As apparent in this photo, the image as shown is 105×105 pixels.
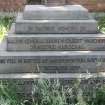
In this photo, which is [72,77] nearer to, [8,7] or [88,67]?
[88,67]

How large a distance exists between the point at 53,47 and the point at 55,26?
1.14ft

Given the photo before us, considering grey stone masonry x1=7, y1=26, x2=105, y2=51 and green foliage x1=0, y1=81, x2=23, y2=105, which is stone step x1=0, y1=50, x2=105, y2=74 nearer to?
grey stone masonry x1=7, y1=26, x2=105, y2=51

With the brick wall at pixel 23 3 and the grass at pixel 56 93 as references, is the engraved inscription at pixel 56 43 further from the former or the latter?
the brick wall at pixel 23 3

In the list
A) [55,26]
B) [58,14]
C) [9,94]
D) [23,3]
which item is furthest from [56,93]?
[23,3]

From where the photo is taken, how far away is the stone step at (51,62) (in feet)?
17.5

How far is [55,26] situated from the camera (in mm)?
5703

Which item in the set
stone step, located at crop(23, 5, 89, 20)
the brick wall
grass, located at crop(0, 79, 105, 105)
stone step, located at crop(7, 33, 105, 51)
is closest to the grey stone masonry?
stone step, located at crop(7, 33, 105, 51)

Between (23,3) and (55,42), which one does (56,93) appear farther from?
(23,3)

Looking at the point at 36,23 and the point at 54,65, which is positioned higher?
the point at 36,23

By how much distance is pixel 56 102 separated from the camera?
4688mm

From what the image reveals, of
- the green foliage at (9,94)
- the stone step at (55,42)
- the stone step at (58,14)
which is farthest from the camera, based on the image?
the stone step at (58,14)

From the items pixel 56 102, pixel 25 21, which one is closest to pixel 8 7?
pixel 25 21

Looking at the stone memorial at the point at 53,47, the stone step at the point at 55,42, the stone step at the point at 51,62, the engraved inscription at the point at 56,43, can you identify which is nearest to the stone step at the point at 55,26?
the stone memorial at the point at 53,47

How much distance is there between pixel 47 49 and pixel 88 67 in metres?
0.69
